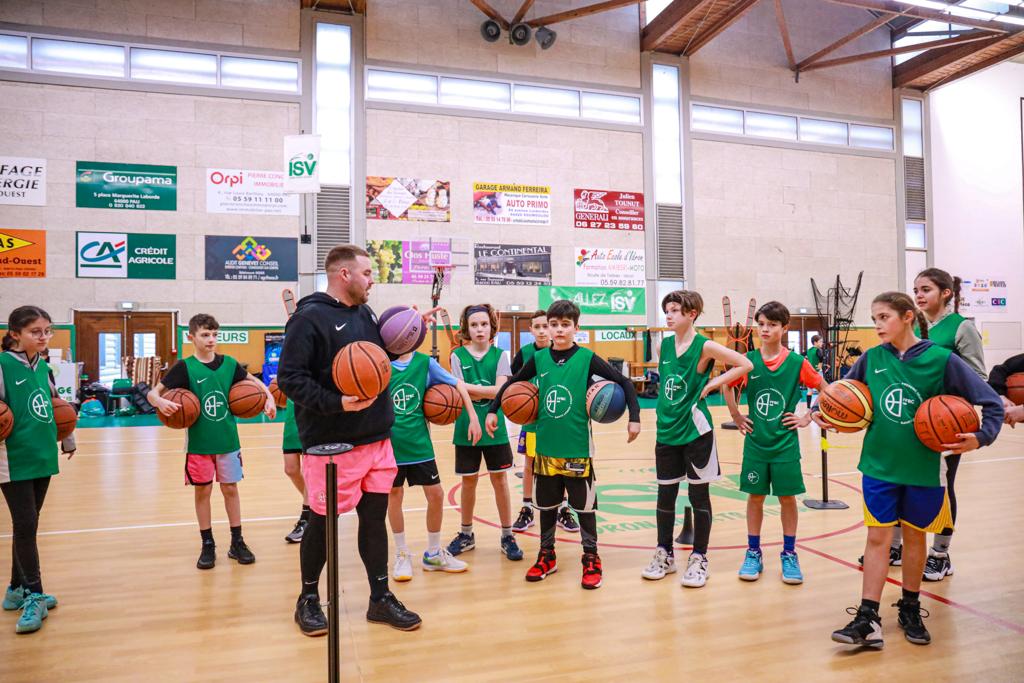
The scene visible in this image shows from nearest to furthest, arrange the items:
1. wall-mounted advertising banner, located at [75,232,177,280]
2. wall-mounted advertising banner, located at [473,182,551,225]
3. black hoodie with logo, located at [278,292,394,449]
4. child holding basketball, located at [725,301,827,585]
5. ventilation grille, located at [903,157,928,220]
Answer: black hoodie with logo, located at [278,292,394,449], child holding basketball, located at [725,301,827,585], wall-mounted advertising banner, located at [75,232,177,280], wall-mounted advertising banner, located at [473,182,551,225], ventilation grille, located at [903,157,928,220]

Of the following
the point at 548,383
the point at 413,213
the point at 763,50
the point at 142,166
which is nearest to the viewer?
the point at 548,383

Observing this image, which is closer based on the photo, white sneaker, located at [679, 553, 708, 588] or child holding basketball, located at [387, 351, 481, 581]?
white sneaker, located at [679, 553, 708, 588]

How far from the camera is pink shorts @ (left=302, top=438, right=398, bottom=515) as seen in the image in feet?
9.60

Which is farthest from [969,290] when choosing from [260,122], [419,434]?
[419,434]

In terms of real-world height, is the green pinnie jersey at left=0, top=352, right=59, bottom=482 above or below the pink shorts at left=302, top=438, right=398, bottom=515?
above

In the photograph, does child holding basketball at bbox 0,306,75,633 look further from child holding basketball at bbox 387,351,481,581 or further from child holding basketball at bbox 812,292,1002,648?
child holding basketball at bbox 812,292,1002,648

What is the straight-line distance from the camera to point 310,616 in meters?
3.00

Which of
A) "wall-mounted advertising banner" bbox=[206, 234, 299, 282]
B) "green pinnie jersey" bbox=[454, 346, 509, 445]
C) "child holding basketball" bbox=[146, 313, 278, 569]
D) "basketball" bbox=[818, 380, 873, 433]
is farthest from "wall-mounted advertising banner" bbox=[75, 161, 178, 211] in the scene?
"basketball" bbox=[818, 380, 873, 433]

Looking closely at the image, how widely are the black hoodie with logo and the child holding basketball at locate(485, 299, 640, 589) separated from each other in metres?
1.00

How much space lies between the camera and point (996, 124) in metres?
19.9

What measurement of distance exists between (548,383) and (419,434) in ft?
2.55

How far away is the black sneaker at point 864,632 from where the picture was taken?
2.79m

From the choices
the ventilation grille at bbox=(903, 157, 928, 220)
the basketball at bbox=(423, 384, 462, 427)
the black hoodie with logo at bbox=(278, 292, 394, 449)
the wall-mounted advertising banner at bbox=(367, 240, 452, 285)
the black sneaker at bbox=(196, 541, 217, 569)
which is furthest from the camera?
the ventilation grille at bbox=(903, 157, 928, 220)

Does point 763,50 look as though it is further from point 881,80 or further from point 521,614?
point 521,614
